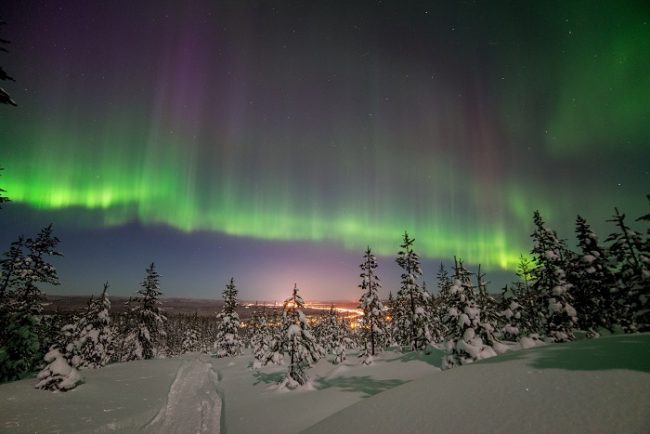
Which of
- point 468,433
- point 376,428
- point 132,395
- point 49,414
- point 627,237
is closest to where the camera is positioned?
point 468,433

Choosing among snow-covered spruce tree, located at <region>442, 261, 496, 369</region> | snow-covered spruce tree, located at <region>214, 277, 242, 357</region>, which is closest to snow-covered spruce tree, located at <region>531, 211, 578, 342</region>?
snow-covered spruce tree, located at <region>442, 261, 496, 369</region>

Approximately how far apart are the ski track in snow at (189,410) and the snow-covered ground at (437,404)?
0.08 metres

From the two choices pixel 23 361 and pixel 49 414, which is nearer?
pixel 49 414

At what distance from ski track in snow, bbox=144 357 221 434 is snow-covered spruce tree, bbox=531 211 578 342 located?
2769cm

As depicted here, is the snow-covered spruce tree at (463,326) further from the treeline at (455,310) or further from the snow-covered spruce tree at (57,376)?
the snow-covered spruce tree at (57,376)

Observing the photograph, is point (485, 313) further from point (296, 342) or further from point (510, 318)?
point (296, 342)

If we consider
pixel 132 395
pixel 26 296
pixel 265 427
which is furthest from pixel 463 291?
pixel 26 296

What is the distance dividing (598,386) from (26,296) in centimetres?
3642

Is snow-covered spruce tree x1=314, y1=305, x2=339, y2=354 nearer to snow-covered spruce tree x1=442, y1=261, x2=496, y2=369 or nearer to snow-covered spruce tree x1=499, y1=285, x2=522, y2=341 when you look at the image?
snow-covered spruce tree x1=499, y1=285, x2=522, y2=341

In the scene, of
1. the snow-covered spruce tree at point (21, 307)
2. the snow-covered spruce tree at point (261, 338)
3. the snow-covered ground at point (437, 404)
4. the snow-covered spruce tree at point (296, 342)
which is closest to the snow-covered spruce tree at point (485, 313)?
the snow-covered ground at point (437, 404)

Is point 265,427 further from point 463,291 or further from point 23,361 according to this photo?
point 23,361

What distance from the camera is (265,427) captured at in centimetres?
1501

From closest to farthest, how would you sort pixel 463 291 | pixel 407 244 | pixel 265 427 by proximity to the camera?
pixel 265 427 < pixel 463 291 < pixel 407 244

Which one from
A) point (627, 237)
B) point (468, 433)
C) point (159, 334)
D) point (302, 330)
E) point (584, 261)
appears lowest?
point (159, 334)
